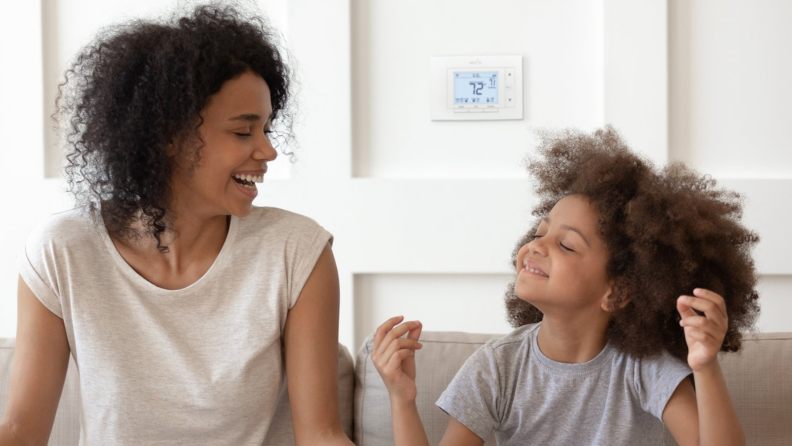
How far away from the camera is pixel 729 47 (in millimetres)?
2297

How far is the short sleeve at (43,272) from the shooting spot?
1.45 meters

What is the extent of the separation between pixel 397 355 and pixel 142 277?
0.49 metres

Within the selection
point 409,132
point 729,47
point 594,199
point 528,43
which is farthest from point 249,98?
point 729,47

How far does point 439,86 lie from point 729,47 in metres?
0.81

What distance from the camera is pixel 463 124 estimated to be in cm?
236

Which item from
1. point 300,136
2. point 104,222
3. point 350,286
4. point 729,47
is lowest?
point 350,286

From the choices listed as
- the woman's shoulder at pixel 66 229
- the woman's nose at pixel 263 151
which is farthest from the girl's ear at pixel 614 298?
the woman's shoulder at pixel 66 229

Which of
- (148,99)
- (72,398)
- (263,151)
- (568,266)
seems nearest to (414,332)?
(568,266)

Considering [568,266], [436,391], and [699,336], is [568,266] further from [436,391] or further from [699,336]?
[436,391]

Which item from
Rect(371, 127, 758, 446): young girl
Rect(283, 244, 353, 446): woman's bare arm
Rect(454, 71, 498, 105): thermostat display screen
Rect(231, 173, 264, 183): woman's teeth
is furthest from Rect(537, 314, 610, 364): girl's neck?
Rect(454, 71, 498, 105): thermostat display screen

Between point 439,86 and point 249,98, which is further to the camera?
point 439,86

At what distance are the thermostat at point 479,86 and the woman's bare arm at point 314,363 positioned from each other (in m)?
0.97

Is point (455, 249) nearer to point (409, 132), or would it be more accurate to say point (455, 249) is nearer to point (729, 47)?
point (409, 132)

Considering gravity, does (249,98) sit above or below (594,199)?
above
